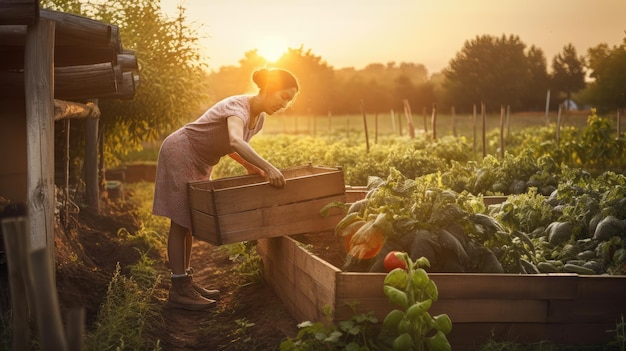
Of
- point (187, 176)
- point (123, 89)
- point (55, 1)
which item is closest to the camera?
point (187, 176)

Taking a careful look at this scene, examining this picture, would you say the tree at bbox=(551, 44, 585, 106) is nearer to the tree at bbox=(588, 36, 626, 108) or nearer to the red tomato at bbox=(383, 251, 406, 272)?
the tree at bbox=(588, 36, 626, 108)

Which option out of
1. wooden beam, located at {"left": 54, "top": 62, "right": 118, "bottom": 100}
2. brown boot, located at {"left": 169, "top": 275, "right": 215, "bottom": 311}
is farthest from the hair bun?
brown boot, located at {"left": 169, "top": 275, "right": 215, "bottom": 311}

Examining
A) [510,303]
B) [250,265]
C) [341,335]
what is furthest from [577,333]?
[250,265]

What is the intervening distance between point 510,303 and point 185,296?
2.87m

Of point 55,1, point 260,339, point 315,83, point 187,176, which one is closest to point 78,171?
point 55,1

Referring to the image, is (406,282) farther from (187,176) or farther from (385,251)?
(187,176)

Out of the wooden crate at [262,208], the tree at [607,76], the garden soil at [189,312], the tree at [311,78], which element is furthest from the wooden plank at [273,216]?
the tree at [311,78]

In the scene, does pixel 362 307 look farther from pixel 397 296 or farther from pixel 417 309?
pixel 417 309

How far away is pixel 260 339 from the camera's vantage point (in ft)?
15.8

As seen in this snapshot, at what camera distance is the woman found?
18.2 ft

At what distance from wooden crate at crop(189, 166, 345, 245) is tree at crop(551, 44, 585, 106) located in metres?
59.9

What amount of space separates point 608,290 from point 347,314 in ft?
5.21

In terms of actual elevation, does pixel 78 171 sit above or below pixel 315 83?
below

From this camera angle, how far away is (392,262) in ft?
13.4
